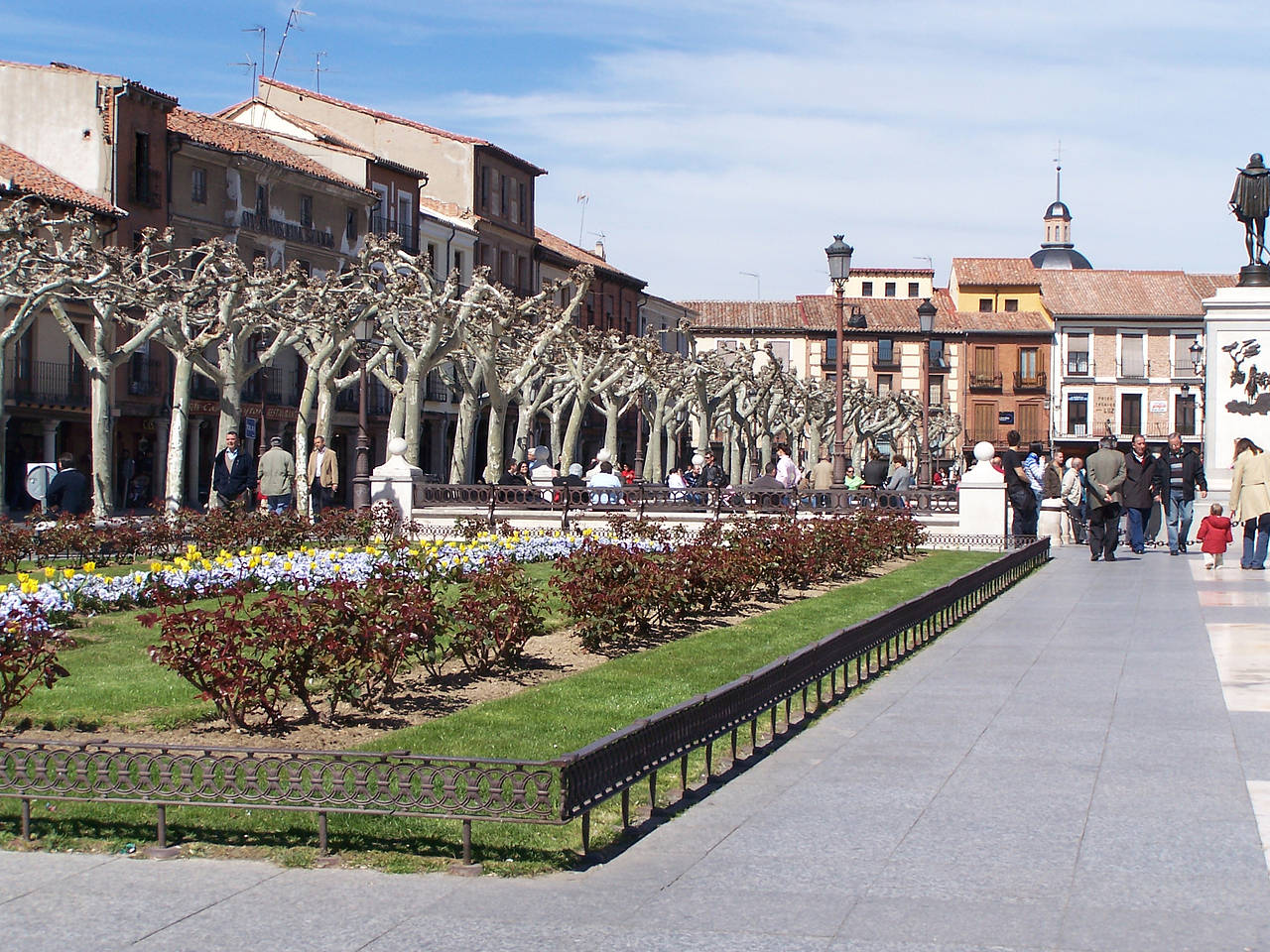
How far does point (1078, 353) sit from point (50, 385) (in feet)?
187

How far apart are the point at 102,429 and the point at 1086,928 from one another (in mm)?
27118

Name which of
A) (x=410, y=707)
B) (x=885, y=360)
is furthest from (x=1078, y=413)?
(x=410, y=707)

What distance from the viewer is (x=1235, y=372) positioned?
82.1 ft

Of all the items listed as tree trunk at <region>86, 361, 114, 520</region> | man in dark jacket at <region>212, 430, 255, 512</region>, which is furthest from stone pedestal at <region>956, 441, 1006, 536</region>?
tree trunk at <region>86, 361, 114, 520</region>

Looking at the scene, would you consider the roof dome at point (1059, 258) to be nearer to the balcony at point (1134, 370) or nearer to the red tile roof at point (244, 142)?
the balcony at point (1134, 370)

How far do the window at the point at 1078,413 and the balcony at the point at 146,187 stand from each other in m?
52.2

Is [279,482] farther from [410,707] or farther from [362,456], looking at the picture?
[410,707]

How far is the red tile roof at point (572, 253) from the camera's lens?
245ft

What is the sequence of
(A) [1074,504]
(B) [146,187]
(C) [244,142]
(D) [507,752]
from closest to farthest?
1. (D) [507,752]
2. (A) [1074,504]
3. (B) [146,187]
4. (C) [244,142]

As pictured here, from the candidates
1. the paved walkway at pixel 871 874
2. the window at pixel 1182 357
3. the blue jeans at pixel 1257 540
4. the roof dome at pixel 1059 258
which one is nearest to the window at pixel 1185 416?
the window at pixel 1182 357

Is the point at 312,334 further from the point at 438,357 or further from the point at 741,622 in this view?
the point at 741,622

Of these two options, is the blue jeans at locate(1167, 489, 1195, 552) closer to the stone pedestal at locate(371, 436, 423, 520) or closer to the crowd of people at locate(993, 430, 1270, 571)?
the crowd of people at locate(993, 430, 1270, 571)

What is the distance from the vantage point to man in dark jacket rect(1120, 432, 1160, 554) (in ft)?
74.4

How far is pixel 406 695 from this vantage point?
895 centimetres
